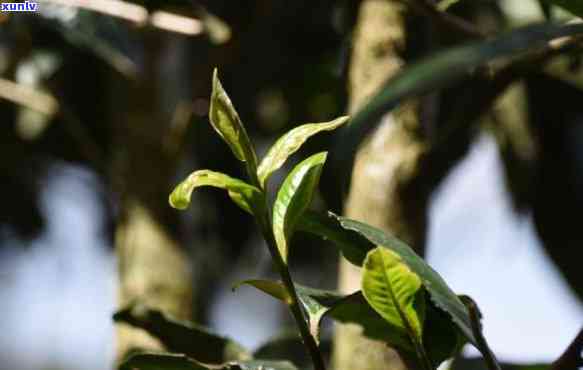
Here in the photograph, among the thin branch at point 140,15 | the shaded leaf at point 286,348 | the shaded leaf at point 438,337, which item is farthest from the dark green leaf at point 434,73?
the thin branch at point 140,15

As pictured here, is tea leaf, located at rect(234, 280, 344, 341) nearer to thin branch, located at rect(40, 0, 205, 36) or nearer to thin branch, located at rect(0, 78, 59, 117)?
thin branch, located at rect(40, 0, 205, 36)

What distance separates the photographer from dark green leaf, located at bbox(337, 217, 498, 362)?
497 millimetres

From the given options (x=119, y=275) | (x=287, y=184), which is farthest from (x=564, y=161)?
(x=287, y=184)

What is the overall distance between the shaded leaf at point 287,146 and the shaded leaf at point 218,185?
1cm

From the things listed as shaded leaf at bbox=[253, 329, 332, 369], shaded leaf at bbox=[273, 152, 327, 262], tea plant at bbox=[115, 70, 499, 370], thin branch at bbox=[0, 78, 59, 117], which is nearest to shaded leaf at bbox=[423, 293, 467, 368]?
tea plant at bbox=[115, 70, 499, 370]

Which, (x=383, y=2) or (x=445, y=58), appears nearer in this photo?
(x=445, y=58)

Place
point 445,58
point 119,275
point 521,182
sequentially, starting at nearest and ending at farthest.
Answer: point 445,58, point 119,275, point 521,182

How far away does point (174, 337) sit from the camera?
2.35 ft

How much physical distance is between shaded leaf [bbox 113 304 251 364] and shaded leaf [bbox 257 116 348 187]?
0.76 feet

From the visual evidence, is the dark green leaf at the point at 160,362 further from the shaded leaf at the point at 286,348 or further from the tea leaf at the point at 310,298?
the shaded leaf at the point at 286,348

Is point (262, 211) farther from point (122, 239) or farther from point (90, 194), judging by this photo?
point (90, 194)

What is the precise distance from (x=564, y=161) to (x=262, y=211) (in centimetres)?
138

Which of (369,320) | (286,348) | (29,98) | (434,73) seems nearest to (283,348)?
(286,348)

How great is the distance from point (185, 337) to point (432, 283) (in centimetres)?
26
